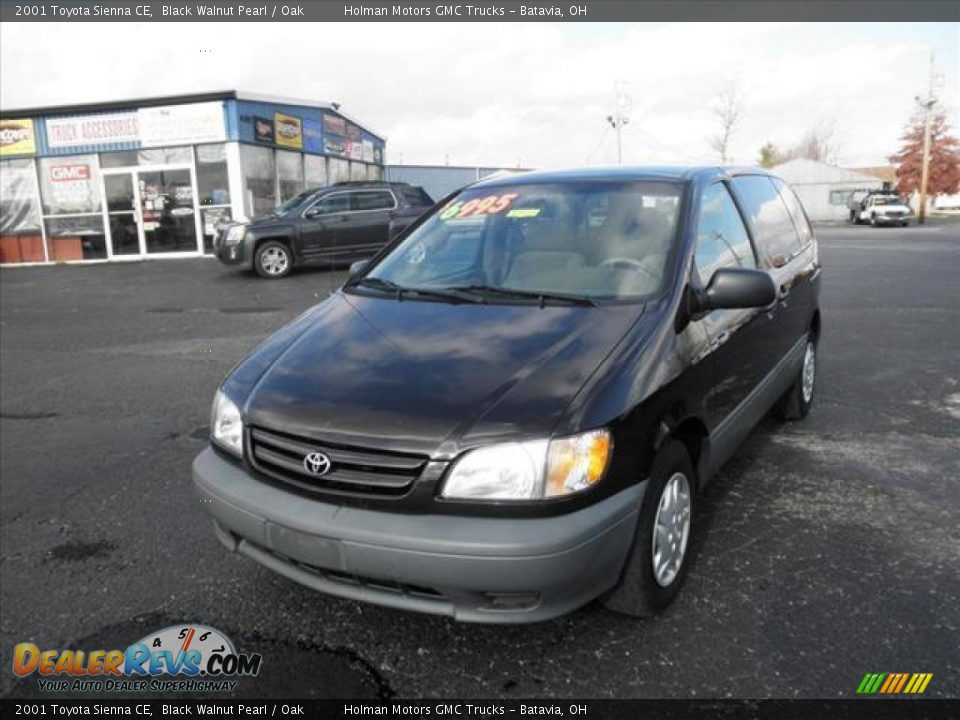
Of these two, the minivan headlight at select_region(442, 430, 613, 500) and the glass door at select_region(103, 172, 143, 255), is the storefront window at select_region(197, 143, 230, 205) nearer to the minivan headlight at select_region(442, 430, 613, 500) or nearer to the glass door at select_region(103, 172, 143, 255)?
the glass door at select_region(103, 172, 143, 255)

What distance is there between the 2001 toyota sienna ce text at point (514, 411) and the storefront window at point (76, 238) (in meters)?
18.7

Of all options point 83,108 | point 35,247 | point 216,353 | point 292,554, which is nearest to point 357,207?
point 216,353

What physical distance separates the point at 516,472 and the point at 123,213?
1993 centimetres

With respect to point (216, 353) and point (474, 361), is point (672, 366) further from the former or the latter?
point (216, 353)

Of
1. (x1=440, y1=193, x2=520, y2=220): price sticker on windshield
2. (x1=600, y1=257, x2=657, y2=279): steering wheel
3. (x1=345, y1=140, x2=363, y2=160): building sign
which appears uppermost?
(x1=345, y1=140, x2=363, y2=160): building sign

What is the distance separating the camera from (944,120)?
186ft

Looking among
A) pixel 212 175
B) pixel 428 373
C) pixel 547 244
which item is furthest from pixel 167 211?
pixel 428 373

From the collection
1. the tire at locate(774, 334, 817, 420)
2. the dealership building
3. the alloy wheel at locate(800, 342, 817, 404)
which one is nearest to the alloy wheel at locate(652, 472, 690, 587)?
the tire at locate(774, 334, 817, 420)

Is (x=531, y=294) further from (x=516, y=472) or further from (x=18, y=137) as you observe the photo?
(x=18, y=137)

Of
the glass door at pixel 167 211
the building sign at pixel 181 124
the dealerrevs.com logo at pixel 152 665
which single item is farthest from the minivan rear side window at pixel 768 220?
the glass door at pixel 167 211

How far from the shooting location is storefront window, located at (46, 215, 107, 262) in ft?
64.5

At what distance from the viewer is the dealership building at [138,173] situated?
1841cm

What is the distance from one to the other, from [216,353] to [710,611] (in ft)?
20.2

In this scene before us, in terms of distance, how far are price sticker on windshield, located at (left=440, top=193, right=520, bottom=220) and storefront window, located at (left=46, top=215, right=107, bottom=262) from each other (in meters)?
18.4
